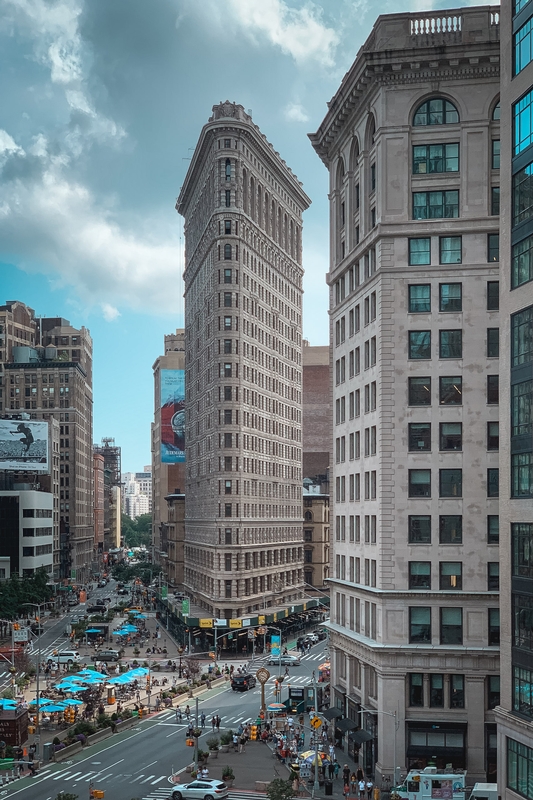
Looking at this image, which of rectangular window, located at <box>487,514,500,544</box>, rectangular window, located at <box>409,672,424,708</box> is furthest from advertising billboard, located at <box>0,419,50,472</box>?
rectangular window, located at <box>487,514,500,544</box>

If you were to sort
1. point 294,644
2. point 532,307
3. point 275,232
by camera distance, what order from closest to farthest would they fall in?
point 532,307 → point 294,644 → point 275,232

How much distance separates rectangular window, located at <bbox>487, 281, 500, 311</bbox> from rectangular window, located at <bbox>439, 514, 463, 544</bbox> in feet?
44.2

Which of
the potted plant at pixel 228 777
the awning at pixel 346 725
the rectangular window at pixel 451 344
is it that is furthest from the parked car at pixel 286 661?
the rectangular window at pixel 451 344

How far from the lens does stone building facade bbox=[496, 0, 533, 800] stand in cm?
4603

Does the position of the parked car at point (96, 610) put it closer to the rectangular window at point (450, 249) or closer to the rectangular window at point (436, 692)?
the rectangular window at point (436, 692)

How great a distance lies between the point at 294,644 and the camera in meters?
129

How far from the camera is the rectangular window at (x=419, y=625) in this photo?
60.6 m

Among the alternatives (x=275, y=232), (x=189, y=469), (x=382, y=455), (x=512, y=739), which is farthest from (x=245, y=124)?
(x=512, y=739)

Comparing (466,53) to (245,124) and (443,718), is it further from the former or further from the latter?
(245,124)

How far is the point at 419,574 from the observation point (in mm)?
61562

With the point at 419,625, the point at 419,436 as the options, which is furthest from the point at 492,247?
the point at 419,625

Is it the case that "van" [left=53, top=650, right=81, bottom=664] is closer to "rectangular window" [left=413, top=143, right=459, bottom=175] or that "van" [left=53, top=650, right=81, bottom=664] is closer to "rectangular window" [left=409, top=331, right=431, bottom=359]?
"rectangular window" [left=409, top=331, right=431, bottom=359]

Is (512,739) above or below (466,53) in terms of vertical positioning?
below

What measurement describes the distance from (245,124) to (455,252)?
73.5 metres
